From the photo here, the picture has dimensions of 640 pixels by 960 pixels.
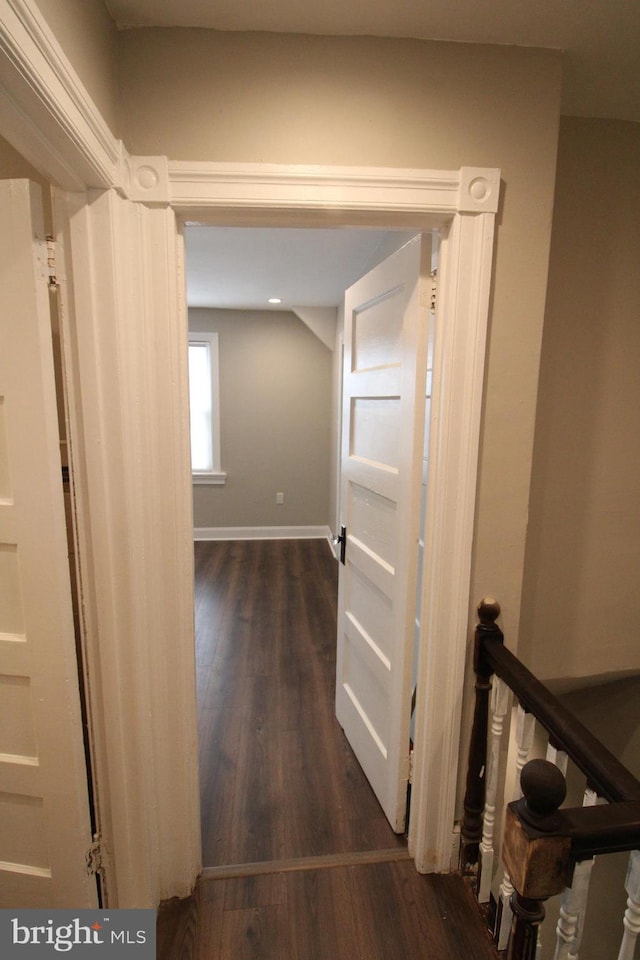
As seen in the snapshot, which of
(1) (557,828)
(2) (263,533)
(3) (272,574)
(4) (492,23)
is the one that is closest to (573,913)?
(1) (557,828)

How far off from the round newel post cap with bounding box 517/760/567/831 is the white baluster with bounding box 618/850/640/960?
0.23 metres

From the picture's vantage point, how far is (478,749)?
4.58 ft

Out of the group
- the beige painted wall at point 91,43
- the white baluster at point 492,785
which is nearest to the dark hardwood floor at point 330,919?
the white baluster at point 492,785

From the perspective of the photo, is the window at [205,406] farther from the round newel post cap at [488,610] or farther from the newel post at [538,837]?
the newel post at [538,837]

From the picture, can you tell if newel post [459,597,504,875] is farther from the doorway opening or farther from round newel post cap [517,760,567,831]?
round newel post cap [517,760,567,831]

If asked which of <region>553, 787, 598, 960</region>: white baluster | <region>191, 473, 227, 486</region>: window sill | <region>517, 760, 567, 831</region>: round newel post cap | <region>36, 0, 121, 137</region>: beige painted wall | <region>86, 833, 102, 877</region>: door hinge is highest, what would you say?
<region>36, 0, 121, 137</region>: beige painted wall

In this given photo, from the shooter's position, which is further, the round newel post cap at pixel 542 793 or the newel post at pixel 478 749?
the newel post at pixel 478 749

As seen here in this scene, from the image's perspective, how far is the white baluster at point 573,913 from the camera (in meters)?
0.83

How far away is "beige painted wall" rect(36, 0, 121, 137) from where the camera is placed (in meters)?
0.81

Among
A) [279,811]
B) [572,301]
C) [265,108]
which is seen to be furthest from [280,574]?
[265,108]

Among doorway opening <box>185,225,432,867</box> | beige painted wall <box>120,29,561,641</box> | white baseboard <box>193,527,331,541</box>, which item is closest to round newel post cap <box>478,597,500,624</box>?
beige painted wall <box>120,29,561,641</box>

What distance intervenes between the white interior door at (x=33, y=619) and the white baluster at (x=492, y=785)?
3.68 feet

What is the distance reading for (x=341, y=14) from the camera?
3.49 ft

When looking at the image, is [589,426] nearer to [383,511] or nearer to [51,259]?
[383,511]
